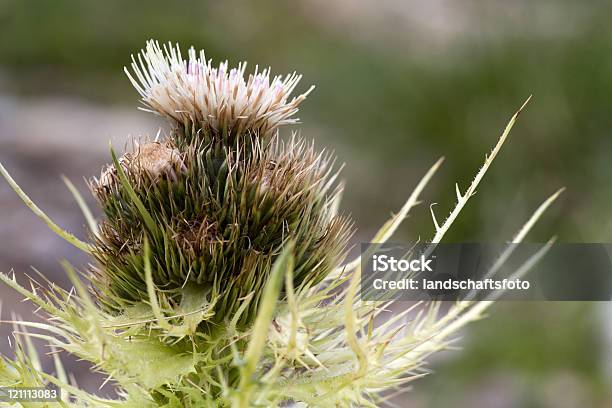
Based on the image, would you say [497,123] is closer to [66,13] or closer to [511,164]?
[511,164]

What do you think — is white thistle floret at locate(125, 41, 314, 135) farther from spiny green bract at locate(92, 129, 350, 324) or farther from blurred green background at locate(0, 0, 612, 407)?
blurred green background at locate(0, 0, 612, 407)

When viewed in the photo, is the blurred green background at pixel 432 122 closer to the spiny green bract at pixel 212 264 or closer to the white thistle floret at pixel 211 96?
the spiny green bract at pixel 212 264

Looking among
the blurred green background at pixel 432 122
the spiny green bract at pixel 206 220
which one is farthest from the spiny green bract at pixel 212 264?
the blurred green background at pixel 432 122

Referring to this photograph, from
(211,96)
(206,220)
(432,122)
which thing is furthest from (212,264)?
(432,122)

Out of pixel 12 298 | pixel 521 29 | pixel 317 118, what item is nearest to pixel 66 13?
pixel 317 118

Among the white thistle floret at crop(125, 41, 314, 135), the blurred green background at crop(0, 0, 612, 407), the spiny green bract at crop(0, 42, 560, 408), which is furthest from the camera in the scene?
the blurred green background at crop(0, 0, 612, 407)

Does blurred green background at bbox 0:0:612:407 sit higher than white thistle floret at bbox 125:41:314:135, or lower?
higher

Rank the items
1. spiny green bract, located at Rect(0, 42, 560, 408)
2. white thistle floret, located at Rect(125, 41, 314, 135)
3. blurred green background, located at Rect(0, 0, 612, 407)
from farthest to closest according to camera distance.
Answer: blurred green background, located at Rect(0, 0, 612, 407) → white thistle floret, located at Rect(125, 41, 314, 135) → spiny green bract, located at Rect(0, 42, 560, 408)

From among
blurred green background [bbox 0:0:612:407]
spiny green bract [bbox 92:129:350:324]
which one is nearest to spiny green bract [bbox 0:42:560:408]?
spiny green bract [bbox 92:129:350:324]
